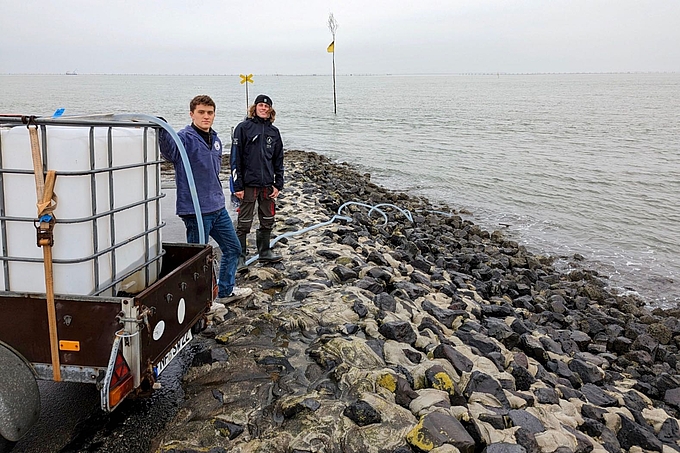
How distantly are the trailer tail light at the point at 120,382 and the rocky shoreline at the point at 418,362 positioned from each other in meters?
0.56

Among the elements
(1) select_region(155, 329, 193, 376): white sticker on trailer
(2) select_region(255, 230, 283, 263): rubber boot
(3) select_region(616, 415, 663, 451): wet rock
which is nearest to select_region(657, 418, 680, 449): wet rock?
(3) select_region(616, 415, 663, 451): wet rock

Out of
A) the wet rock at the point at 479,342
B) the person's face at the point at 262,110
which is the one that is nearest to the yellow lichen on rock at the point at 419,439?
the wet rock at the point at 479,342

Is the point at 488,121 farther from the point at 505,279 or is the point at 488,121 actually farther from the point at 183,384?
the point at 183,384

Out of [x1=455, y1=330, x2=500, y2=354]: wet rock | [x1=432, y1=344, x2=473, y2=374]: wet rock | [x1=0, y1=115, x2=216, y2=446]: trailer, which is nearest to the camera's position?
[x1=0, y1=115, x2=216, y2=446]: trailer

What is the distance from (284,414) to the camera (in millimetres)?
3525

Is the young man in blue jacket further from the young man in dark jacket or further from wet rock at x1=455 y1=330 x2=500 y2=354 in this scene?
wet rock at x1=455 y1=330 x2=500 y2=354

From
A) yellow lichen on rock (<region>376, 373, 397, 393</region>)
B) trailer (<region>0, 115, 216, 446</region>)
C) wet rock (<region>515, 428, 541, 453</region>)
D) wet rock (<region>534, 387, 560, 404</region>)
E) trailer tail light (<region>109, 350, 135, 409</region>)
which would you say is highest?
trailer (<region>0, 115, 216, 446</region>)

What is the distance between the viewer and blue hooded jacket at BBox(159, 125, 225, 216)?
470 cm

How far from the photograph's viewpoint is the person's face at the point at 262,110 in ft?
19.7

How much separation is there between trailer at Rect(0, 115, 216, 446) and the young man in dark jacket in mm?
2955

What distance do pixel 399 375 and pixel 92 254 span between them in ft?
7.77

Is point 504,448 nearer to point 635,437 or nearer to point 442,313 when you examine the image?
point 635,437

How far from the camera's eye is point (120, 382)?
2.88 meters

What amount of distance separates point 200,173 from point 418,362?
2.65 meters
